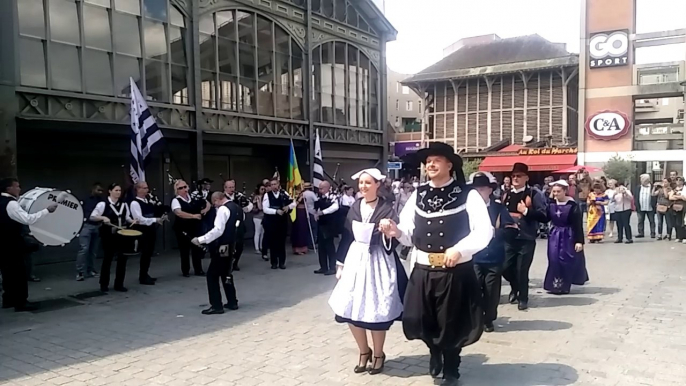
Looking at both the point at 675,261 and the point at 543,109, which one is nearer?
the point at 675,261

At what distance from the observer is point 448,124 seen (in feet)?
134

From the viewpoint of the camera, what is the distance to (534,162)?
34750mm

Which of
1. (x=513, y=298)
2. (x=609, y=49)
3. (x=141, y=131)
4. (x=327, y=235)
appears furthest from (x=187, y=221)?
(x=609, y=49)

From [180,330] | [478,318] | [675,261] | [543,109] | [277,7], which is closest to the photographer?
[478,318]

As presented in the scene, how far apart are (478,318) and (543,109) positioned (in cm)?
3539

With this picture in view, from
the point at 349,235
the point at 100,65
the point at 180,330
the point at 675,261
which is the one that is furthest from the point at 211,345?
the point at 675,261

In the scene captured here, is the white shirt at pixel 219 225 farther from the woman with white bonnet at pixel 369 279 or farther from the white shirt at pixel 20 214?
the woman with white bonnet at pixel 369 279

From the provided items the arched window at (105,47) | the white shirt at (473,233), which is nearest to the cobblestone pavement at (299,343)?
the white shirt at (473,233)

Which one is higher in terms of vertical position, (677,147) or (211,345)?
(677,147)

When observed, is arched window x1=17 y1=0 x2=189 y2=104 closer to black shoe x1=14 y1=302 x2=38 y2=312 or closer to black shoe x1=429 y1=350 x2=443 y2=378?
black shoe x1=14 y1=302 x2=38 y2=312

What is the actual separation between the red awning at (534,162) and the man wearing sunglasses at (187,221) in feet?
83.7

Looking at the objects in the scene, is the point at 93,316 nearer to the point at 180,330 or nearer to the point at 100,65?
the point at 180,330

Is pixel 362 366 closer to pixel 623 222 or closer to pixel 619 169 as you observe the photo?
pixel 623 222

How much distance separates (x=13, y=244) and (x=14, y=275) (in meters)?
0.47
